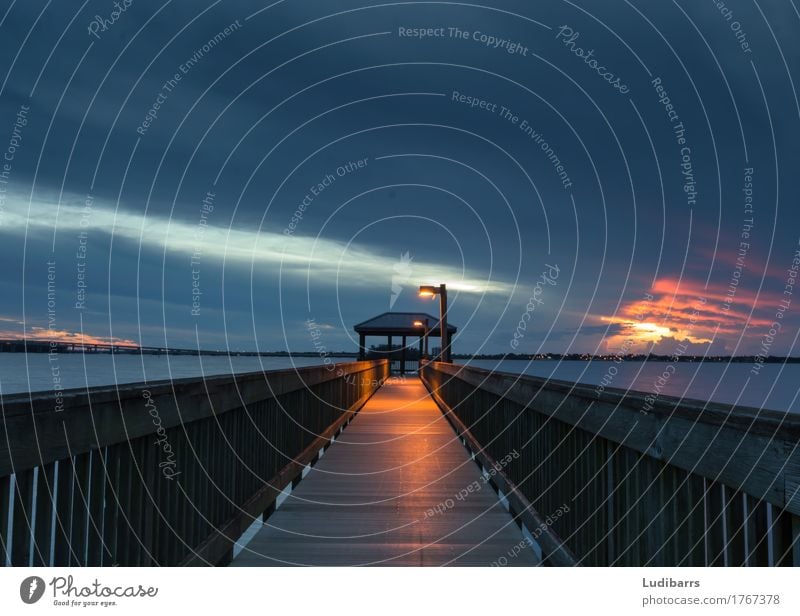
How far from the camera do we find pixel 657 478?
272cm

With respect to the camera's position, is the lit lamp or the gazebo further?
Answer: the gazebo

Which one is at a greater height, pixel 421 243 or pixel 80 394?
pixel 421 243

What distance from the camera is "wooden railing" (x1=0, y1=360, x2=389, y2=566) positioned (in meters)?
2.23

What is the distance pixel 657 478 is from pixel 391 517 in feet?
10.3

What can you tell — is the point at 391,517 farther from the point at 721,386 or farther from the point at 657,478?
the point at 721,386

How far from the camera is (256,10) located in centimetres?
602

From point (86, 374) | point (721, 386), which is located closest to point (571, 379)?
point (721, 386)

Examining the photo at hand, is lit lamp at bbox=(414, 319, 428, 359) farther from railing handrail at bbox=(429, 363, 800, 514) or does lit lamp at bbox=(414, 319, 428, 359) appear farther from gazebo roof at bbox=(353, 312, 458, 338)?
railing handrail at bbox=(429, 363, 800, 514)

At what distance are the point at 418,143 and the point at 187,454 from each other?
796 cm

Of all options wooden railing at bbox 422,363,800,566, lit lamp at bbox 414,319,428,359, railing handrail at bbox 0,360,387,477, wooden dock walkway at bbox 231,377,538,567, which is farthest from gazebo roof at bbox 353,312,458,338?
railing handrail at bbox 0,360,387,477

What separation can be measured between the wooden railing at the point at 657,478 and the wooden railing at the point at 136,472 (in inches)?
78.6

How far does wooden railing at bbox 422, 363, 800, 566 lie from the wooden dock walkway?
46 centimetres
